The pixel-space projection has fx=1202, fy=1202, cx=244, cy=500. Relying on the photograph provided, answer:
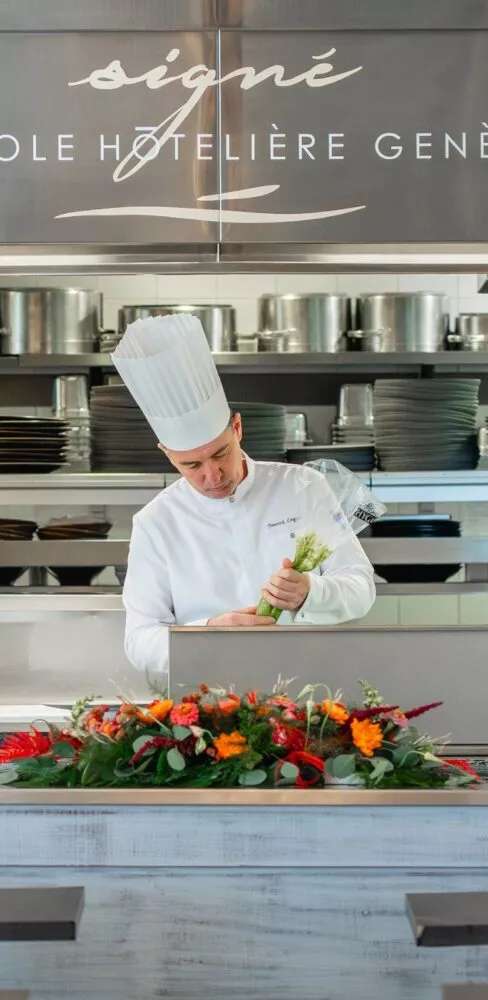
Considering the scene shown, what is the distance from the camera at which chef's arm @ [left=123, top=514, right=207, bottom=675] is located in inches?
107

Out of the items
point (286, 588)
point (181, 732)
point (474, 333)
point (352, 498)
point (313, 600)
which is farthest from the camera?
point (474, 333)

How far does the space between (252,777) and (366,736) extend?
7.3 inches

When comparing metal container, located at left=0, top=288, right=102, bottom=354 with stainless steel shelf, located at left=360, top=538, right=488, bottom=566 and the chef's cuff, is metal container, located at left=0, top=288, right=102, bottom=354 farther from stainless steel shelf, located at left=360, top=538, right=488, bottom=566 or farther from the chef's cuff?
the chef's cuff

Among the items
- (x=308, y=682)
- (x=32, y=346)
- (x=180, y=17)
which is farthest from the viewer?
(x=32, y=346)

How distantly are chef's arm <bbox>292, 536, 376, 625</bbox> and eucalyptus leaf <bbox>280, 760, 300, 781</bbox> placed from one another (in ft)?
2.49

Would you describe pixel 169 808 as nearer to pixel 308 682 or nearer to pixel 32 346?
pixel 308 682

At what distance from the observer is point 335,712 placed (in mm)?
1833

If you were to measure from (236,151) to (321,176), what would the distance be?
20cm

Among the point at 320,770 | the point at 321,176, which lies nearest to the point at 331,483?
the point at 321,176

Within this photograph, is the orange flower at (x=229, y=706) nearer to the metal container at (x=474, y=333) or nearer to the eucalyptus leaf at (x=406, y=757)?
the eucalyptus leaf at (x=406, y=757)

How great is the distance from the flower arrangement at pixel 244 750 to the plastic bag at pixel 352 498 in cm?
106

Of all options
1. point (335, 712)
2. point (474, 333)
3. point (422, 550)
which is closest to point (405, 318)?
point (474, 333)

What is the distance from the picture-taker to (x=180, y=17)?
2652 millimetres

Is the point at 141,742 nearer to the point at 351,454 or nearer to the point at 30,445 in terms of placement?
the point at 30,445
